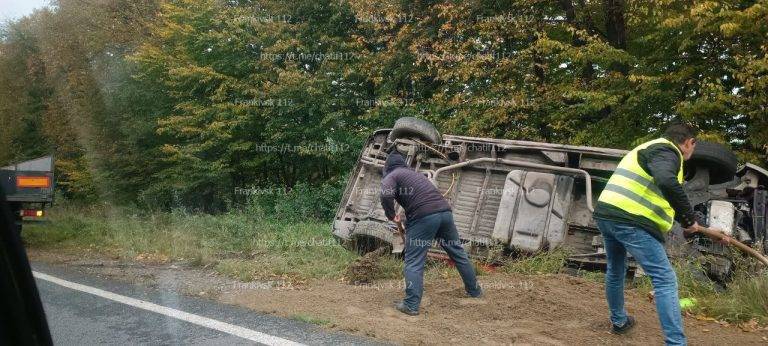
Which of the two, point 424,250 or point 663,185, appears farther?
point 424,250

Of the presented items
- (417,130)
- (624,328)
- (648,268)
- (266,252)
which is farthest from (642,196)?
(266,252)

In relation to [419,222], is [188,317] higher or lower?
lower

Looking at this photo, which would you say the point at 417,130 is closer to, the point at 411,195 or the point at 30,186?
the point at 411,195

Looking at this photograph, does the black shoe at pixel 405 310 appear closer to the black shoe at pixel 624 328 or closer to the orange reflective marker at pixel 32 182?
the black shoe at pixel 624 328

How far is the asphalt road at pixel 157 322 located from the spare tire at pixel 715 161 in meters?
4.81

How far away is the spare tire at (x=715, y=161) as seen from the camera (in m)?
6.76

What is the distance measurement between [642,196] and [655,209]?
129 millimetres

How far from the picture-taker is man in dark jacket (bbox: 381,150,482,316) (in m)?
5.40

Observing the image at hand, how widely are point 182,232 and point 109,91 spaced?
32.4 feet

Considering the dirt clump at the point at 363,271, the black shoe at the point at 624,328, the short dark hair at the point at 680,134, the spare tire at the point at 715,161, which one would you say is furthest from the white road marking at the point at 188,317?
the spare tire at the point at 715,161

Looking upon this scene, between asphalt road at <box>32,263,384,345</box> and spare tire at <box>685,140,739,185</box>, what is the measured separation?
4.81 m

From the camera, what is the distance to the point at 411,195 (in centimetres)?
556

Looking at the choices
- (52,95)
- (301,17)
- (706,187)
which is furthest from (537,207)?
(52,95)

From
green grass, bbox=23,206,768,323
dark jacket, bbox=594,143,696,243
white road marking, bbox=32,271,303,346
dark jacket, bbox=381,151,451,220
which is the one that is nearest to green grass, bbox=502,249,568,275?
green grass, bbox=23,206,768,323
